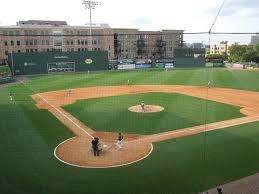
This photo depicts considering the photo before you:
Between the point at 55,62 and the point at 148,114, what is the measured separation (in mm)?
32206

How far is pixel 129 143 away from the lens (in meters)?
14.6

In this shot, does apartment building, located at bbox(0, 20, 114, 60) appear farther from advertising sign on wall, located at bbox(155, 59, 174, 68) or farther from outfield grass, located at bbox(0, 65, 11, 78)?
outfield grass, located at bbox(0, 65, 11, 78)

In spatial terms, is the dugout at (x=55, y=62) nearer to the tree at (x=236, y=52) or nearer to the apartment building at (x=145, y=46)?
the apartment building at (x=145, y=46)

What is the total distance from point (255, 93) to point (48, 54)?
3224 centimetres

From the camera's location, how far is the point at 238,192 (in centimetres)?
964

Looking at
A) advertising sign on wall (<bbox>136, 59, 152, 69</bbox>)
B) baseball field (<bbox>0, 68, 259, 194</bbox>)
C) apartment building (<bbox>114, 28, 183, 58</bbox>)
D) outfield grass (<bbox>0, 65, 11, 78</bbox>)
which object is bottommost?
baseball field (<bbox>0, 68, 259, 194</bbox>)

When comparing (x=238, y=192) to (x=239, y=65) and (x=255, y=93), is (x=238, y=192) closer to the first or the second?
(x=255, y=93)

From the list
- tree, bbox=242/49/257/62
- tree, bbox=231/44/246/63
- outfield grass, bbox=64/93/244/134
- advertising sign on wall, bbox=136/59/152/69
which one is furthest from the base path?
tree, bbox=231/44/246/63

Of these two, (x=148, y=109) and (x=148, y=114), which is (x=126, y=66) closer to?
(x=148, y=109)

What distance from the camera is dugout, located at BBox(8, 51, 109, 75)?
153 feet

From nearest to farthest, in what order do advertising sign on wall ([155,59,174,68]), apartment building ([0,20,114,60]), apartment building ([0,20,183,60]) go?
apartment building ([0,20,114,60])
apartment building ([0,20,183,60])
advertising sign on wall ([155,59,174,68])

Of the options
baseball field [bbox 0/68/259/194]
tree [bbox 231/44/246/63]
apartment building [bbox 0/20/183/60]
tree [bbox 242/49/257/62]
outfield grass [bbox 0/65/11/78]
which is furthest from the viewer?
tree [bbox 231/44/246/63]

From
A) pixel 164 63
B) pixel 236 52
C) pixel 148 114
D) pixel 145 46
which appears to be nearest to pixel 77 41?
pixel 145 46

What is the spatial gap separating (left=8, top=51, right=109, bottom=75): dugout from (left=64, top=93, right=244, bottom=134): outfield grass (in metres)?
24.3
